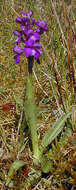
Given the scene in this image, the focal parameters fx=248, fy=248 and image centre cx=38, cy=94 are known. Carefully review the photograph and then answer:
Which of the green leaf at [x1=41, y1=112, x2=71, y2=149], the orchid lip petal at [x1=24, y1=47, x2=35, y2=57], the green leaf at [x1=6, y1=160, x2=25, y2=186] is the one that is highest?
the orchid lip petal at [x1=24, y1=47, x2=35, y2=57]

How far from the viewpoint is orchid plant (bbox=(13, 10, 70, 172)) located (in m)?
0.94

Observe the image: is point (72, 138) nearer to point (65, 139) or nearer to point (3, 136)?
point (65, 139)

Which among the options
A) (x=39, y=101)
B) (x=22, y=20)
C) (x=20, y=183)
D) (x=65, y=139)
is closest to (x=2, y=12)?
(x=39, y=101)

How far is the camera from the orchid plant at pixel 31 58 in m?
0.94

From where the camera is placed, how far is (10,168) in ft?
3.37

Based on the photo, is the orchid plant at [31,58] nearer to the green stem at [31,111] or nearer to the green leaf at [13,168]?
the green stem at [31,111]

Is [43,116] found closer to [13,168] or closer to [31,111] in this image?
[31,111]

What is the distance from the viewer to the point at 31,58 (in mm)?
971

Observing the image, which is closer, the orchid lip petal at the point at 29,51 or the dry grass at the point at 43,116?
the orchid lip petal at the point at 29,51

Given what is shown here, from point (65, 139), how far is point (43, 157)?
13 cm

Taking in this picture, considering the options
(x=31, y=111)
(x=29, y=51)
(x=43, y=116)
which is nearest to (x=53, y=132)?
(x=31, y=111)

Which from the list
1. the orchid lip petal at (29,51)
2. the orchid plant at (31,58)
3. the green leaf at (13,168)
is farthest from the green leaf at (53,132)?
the orchid lip petal at (29,51)

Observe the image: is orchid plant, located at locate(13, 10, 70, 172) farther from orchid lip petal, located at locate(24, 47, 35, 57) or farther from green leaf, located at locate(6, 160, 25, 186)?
green leaf, located at locate(6, 160, 25, 186)

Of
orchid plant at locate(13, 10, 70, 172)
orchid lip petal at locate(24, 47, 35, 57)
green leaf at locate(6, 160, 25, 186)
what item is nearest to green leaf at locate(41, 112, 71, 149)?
orchid plant at locate(13, 10, 70, 172)
